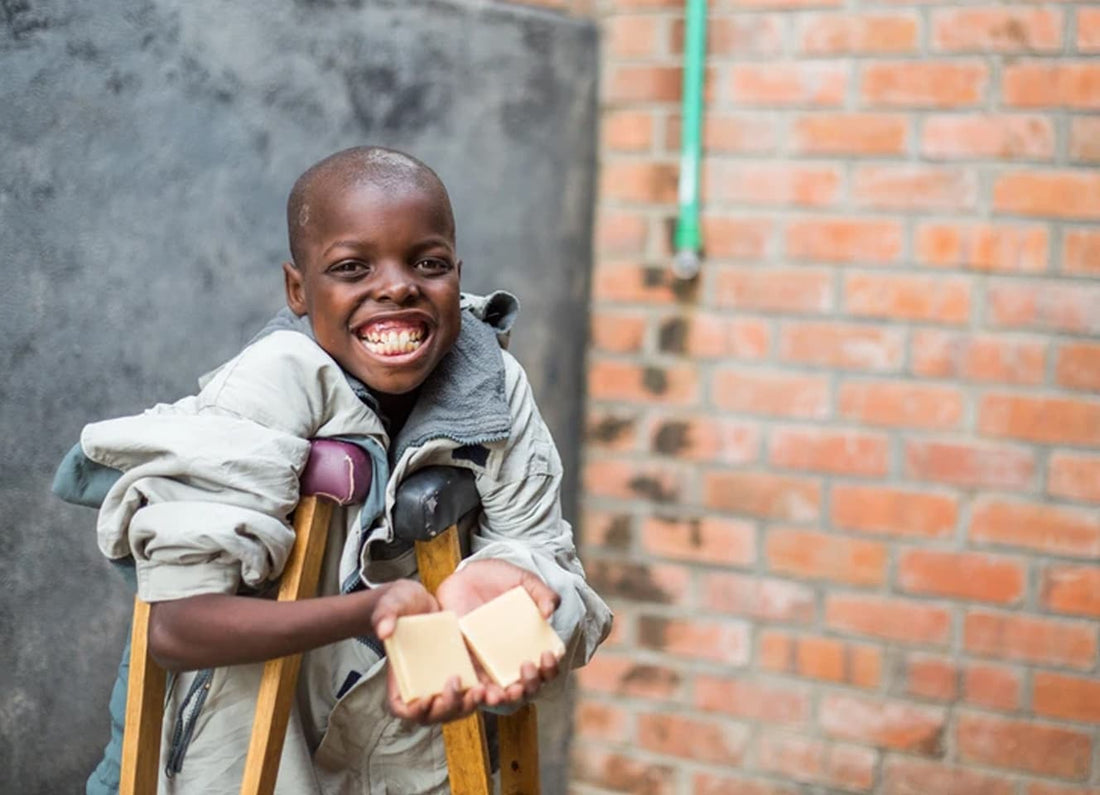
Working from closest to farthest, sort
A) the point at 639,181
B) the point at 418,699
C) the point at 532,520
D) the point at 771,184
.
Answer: the point at 418,699 → the point at 532,520 → the point at 771,184 → the point at 639,181

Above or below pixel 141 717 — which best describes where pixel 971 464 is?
above

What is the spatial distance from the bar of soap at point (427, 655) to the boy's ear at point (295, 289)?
19.9 inches

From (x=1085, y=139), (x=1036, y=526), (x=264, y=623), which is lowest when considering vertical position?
(x=1036, y=526)

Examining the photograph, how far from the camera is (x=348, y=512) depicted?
4.93 feet

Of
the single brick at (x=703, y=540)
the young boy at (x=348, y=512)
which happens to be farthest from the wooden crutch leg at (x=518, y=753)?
the single brick at (x=703, y=540)

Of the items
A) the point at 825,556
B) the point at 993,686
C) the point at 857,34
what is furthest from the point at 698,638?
the point at 857,34

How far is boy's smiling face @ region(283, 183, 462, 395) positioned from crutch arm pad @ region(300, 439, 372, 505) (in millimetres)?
115

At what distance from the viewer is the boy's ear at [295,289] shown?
5.24 ft

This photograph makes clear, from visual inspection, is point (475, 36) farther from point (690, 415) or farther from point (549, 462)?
point (549, 462)

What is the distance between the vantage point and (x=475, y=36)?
2.34m

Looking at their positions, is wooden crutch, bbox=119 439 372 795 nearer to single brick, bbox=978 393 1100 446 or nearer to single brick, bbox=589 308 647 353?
single brick, bbox=589 308 647 353

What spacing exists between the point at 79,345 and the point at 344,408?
2.06 feet

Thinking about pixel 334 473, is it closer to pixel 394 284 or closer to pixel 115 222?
pixel 394 284

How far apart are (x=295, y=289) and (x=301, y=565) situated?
399 millimetres
